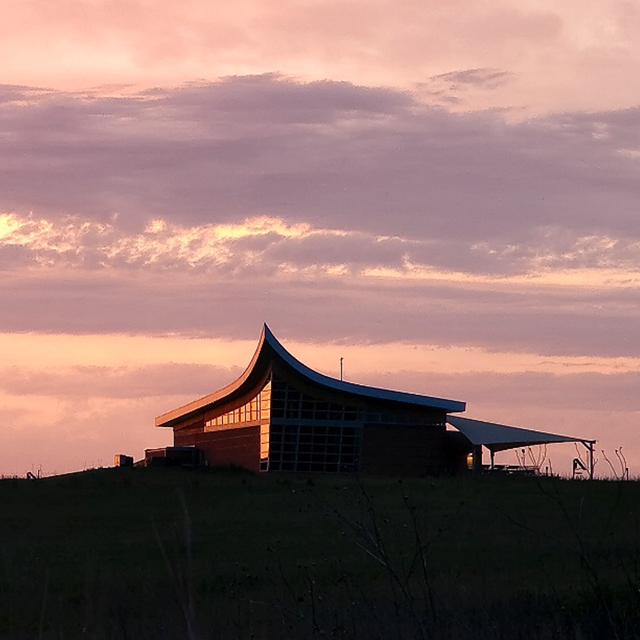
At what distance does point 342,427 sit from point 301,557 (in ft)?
121

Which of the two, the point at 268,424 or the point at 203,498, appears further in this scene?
the point at 268,424

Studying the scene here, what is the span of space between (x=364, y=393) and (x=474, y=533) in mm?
32414

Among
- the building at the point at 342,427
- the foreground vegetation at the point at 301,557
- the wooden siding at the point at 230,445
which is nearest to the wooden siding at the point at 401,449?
the building at the point at 342,427

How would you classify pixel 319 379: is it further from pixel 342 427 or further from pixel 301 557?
pixel 301 557

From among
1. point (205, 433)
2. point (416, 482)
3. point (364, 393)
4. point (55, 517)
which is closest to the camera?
point (55, 517)

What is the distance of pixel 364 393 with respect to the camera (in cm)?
6431

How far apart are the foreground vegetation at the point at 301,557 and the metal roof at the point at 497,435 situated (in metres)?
12.7

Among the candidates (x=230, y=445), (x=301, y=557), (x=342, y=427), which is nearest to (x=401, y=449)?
(x=342, y=427)

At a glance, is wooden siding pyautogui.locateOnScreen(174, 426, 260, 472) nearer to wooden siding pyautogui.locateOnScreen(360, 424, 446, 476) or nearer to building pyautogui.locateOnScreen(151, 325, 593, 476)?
building pyautogui.locateOnScreen(151, 325, 593, 476)

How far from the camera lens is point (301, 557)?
28.6m

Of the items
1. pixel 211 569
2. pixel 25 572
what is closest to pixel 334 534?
pixel 211 569

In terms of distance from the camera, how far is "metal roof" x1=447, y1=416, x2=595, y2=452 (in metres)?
66.2

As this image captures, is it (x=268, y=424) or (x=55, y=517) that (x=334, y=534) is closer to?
(x=55, y=517)

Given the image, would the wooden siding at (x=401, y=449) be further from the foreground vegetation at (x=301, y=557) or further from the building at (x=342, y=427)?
the foreground vegetation at (x=301, y=557)
